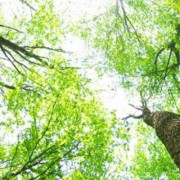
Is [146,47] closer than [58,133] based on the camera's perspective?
No

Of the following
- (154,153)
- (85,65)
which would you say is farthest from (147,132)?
(85,65)

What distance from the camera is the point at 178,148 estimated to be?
948 cm

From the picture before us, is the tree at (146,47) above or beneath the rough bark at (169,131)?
above

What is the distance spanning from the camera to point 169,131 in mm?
10180

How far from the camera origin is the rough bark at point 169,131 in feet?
31.5

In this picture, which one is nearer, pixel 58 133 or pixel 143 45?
pixel 58 133

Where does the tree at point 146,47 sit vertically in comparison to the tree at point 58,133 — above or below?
above

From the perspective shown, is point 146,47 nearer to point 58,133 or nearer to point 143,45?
point 143,45

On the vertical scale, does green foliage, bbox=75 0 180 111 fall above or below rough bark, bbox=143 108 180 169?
above

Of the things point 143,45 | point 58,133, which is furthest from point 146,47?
point 58,133

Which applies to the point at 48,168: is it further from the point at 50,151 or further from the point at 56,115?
the point at 56,115

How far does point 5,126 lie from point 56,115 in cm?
143

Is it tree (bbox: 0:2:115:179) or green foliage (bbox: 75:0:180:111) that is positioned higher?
green foliage (bbox: 75:0:180:111)

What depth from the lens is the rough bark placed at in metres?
Answer: 9.59
